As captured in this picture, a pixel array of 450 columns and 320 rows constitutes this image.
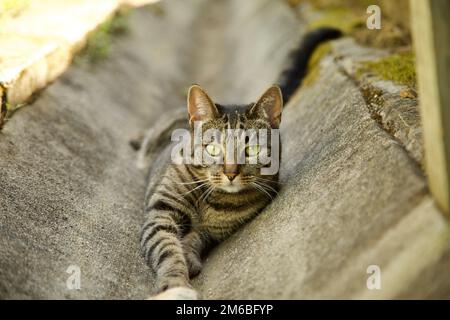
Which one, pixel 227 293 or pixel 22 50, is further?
pixel 22 50

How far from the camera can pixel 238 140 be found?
2.84 metres

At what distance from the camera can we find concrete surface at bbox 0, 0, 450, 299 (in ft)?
6.34

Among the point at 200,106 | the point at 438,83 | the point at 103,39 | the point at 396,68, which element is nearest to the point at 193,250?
the point at 200,106

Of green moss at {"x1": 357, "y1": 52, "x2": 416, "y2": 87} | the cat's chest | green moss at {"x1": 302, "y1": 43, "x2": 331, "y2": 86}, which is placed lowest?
the cat's chest

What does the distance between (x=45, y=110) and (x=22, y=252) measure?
1.61 metres

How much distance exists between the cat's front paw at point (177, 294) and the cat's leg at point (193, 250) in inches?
14.4

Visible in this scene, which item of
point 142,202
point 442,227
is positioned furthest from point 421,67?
point 142,202

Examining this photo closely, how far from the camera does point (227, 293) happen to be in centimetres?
226

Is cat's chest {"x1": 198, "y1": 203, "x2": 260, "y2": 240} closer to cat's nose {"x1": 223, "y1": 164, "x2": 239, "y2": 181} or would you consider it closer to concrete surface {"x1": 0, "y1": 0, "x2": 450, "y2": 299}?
concrete surface {"x1": 0, "y1": 0, "x2": 450, "y2": 299}

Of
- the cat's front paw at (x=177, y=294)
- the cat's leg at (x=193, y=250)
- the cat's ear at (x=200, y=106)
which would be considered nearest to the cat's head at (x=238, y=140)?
the cat's ear at (x=200, y=106)

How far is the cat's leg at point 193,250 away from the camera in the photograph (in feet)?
8.83

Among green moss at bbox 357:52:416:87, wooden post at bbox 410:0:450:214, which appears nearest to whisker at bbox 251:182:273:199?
green moss at bbox 357:52:416:87

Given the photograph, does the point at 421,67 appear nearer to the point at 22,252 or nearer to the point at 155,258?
the point at 155,258
